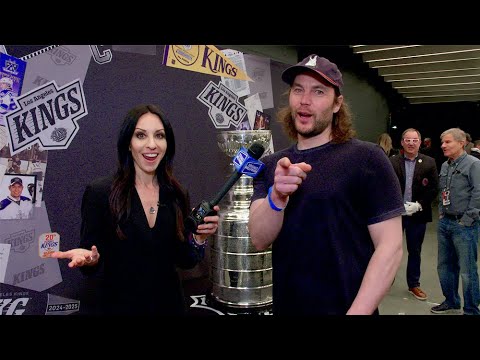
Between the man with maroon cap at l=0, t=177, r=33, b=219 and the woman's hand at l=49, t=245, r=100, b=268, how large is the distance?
1.54 m

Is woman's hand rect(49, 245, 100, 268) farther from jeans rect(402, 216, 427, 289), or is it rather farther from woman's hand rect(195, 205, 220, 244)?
jeans rect(402, 216, 427, 289)

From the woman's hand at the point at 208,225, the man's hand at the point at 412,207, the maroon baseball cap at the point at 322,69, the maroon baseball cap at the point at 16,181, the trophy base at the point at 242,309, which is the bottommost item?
the trophy base at the point at 242,309

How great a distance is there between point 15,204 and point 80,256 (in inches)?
63.4

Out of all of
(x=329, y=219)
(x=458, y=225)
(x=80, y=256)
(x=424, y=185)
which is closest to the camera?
(x=329, y=219)

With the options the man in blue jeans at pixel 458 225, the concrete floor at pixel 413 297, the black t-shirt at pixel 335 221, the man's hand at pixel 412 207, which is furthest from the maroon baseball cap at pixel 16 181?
the man in blue jeans at pixel 458 225

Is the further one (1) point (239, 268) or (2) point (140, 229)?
(1) point (239, 268)

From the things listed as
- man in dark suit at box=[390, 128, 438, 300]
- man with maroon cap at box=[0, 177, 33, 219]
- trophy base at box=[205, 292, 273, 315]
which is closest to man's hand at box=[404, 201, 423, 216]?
man in dark suit at box=[390, 128, 438, 300]

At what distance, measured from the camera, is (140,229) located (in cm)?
141

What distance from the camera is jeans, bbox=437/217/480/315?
288 cm

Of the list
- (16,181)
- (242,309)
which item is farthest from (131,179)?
(242,309)

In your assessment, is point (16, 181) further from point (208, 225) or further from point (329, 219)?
point (329, 219)

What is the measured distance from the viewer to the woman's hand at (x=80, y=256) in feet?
4.04

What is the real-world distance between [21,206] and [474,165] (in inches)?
135

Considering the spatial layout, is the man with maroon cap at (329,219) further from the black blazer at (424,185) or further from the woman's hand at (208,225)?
the black blazer at (424,185)
